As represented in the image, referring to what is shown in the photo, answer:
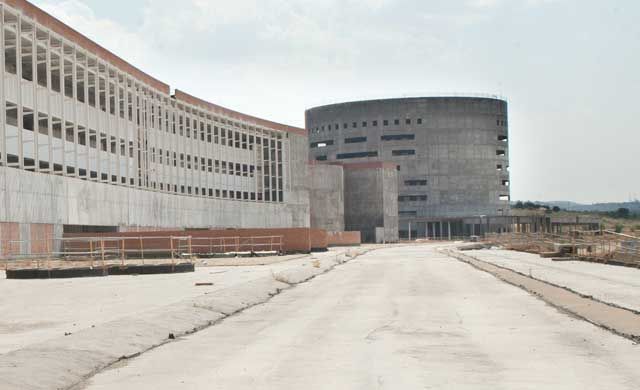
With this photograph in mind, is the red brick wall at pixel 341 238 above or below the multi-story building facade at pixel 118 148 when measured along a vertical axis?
below

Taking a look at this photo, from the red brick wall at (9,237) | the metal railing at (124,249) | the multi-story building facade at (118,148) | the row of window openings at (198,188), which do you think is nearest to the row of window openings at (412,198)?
the multi-story building facade at (118,148)

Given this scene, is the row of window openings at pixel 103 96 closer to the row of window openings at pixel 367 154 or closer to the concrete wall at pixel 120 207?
the concrete wall at pixel 120 207

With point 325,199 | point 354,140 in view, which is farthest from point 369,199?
point 354,140

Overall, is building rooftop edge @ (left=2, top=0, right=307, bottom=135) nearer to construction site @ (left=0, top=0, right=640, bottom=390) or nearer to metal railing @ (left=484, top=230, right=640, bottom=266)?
construction site @ (left=0, top=0, right=640, bottom=390)

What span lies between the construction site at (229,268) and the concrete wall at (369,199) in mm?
257

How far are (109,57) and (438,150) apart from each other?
11066 cm

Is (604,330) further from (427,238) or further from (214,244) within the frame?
(427,238)

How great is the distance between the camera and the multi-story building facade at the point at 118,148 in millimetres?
53344

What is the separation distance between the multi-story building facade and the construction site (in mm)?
191

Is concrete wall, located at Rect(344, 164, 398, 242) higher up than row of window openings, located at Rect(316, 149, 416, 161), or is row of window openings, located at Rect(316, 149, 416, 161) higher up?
row of window openings, located at Rect(316, 149, 416, 161)

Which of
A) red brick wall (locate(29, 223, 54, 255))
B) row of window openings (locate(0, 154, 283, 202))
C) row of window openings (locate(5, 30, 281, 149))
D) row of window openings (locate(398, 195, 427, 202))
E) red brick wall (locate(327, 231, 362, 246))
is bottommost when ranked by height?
red brick wall (locate(327, 231, 362, 246))

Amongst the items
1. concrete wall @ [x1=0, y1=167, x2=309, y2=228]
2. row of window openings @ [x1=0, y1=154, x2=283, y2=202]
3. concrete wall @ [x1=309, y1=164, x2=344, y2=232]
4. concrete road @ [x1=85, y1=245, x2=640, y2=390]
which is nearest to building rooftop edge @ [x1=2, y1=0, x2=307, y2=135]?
row of window openings @ [x1=0, y1=154, x2=283, y2=202]

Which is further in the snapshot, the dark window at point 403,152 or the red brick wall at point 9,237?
the dark window at point 403,152

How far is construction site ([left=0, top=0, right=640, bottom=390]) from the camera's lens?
37.6 ft
